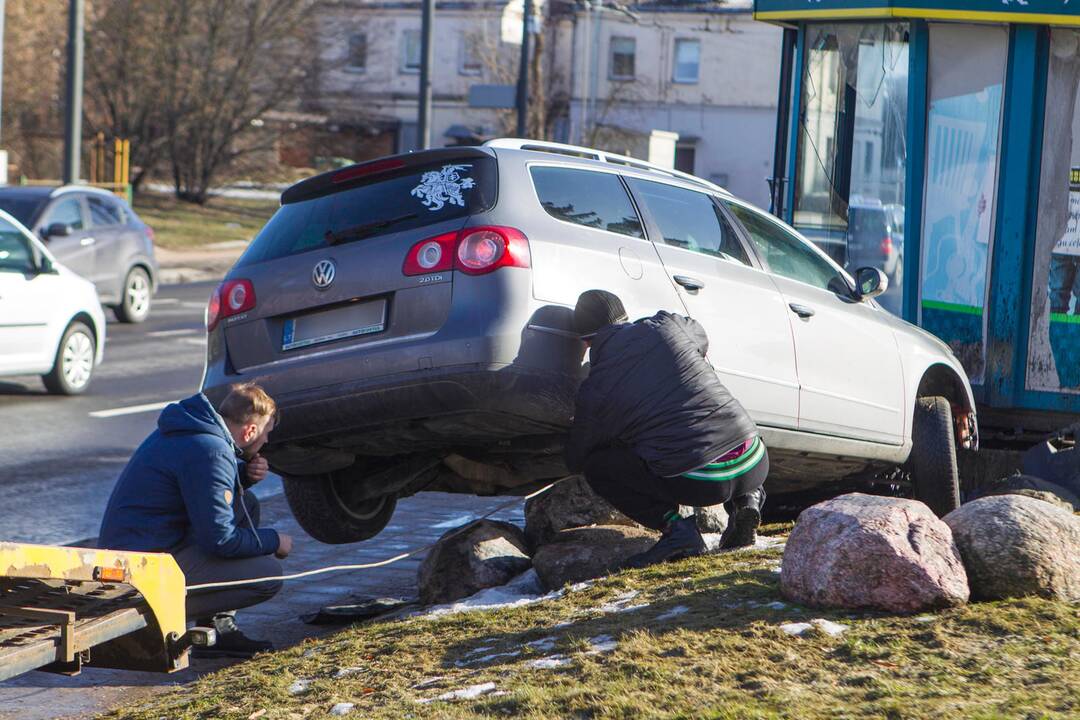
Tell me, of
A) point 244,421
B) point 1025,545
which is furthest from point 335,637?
point 1025,545

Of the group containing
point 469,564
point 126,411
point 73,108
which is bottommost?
point 126,411

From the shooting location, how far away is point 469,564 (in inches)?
269

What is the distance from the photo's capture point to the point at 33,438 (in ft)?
37.4

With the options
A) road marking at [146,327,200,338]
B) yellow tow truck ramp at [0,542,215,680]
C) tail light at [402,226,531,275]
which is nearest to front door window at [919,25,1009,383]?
tail light at [402,226,531,275]

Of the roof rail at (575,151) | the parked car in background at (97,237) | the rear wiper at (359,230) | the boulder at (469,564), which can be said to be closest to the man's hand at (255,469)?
the rear wiper at (359,230)

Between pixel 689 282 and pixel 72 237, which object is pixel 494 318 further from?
pixel 72 237

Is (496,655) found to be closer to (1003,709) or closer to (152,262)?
(1003,709)

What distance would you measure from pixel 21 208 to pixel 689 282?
13404 mm

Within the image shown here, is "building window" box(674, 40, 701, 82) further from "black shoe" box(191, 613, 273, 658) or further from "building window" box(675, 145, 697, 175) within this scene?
"black shoe" box(191, 613, 273, 658)

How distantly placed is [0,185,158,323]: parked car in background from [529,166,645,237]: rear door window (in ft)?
41.4

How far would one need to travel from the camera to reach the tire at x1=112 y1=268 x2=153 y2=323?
19.7 metres

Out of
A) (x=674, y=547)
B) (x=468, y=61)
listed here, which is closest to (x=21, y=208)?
(x=674, y=547)

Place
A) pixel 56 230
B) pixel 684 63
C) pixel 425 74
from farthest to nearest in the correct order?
pixel 684 63, pixel 425 74, pixel 56 230

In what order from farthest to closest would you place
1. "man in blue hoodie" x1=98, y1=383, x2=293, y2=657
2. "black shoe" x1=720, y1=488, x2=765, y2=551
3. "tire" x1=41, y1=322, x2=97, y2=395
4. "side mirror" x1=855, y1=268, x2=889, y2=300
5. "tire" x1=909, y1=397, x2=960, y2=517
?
"tire" x1=41, y1=322, x2=97, y2=395 < "tire" x1=909, y1=397, x2=960, y2=517 < "side mirror" x1=855, y1=268, x2=889, y2=300 < "black shoe" x1=720, y1=488, x2=765, y2=551 < "man in blue hoodie" x1=98, y1=383, x2=293, y2=657
